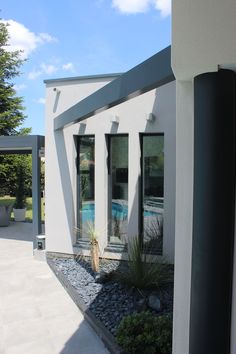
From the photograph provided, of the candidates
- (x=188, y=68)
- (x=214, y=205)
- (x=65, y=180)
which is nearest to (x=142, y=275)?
(x=65, y=180)

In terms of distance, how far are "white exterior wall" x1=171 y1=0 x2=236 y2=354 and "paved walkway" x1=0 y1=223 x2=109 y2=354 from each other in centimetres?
194

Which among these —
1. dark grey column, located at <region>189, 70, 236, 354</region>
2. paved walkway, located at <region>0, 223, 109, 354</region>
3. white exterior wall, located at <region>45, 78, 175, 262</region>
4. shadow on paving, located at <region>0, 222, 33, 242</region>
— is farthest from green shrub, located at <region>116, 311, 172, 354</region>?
shadow on paving, located at <region>0, 222, 33, 242</region>

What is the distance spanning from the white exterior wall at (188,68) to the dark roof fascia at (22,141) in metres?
7.25

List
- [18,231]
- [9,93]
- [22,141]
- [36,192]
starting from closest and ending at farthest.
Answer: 1. [36,192]
2. [22,141]
3. [18,231]
4. [9,93]

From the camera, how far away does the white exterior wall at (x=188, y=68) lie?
200 centimetres

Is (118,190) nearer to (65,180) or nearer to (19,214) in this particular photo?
(65,180)

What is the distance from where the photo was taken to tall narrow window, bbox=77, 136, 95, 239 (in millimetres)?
8242

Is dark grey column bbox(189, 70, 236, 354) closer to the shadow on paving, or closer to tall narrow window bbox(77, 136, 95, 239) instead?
tall narrow window bbox(77, 136, 95, 239)

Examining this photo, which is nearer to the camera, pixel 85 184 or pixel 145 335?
pixel 145 335

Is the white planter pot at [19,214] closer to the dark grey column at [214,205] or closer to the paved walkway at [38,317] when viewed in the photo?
the paved walkway at [38,317]

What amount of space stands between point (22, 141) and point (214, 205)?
27.5ft

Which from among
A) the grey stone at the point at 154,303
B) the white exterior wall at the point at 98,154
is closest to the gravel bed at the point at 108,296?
the grey stone at the point at 154,303

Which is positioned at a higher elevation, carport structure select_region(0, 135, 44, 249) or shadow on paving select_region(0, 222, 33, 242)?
carport structure select_region(0, 135, 44, 249)

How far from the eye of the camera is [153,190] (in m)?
7.62
